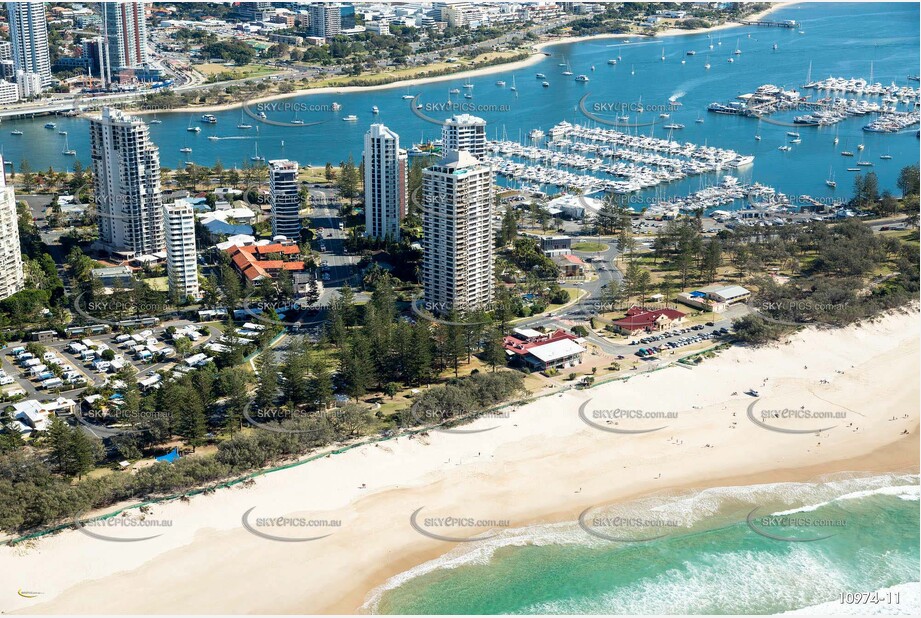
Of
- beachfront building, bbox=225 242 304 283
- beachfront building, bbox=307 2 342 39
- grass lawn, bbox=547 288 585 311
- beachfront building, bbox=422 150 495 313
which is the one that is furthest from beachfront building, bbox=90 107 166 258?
beachfront building, bbox=307 2 342 39

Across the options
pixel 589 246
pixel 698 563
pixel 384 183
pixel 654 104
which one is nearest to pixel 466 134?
pixel 384 183

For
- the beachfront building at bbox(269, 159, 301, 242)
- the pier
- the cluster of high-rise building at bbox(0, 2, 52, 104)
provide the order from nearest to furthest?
the beachfront building at bbox(269, 159, 301, 242) < the cluster of high-rise building at bbox(0, 2, 52, 104) < the pier

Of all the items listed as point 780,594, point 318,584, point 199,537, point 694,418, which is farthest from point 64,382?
point 780,594

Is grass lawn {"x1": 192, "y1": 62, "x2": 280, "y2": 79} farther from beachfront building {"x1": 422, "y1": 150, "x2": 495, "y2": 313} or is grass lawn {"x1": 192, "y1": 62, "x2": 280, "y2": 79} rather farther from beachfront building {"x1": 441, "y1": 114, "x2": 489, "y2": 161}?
beachfront building {"x1": 422, "y1": 150, "x2": 495, "y2": 313}

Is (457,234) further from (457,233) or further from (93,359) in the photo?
(93,359)

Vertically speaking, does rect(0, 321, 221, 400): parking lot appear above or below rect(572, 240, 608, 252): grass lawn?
below

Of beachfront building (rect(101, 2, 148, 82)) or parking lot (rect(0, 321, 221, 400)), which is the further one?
beachfront building (rect(101, 2, 148, 82))
